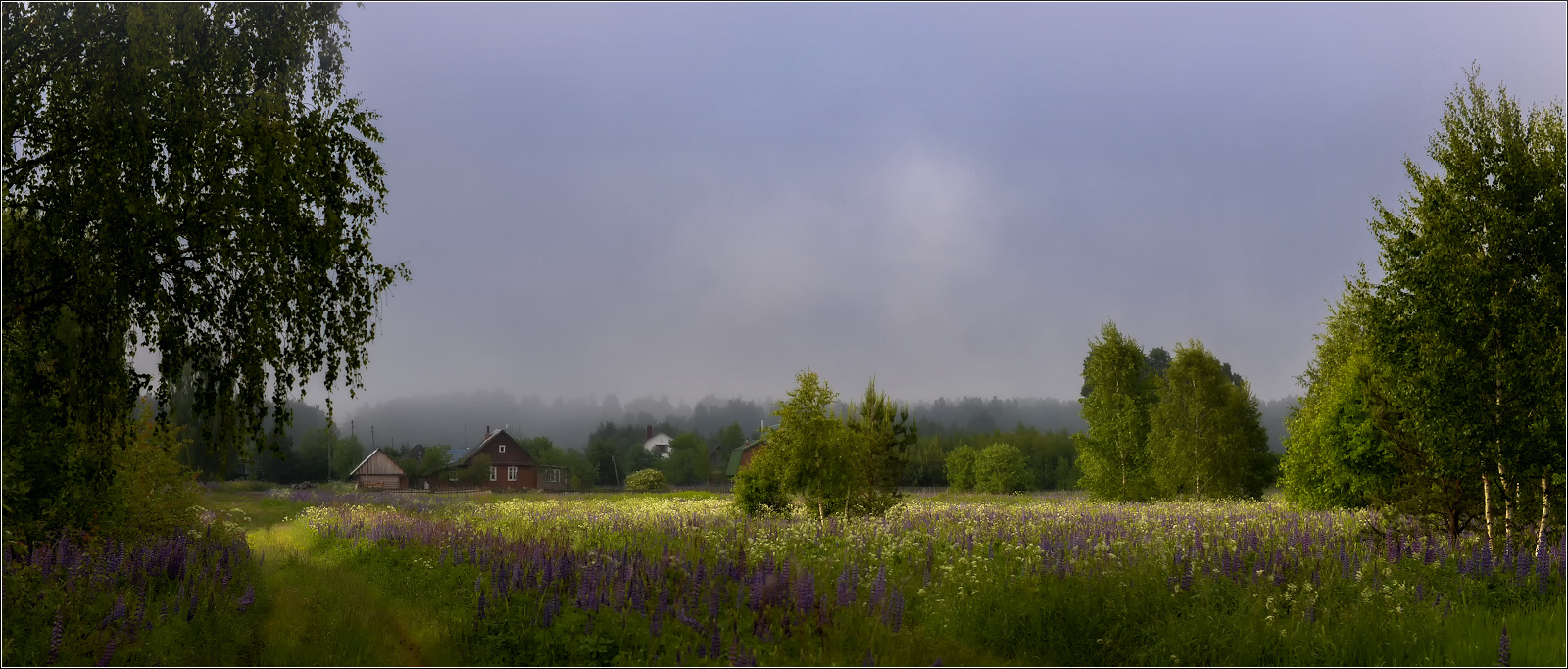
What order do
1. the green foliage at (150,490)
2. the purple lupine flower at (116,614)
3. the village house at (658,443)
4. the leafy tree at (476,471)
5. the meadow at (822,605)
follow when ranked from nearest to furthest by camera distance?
the meadow at (822,605) → the purple lupine flower at (116,614) → the green foliage at (150,490) → the leafy tree at (476,471) → the village house at (658,443)

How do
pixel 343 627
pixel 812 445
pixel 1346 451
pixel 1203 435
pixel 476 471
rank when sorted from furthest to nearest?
pixel 476 471
pixel 1203 435
pixel 812 445
pixel 1346 451
pixel 343 627

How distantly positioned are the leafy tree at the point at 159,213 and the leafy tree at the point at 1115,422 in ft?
137

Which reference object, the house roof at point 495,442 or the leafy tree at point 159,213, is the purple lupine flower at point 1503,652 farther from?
the house roof at point 495,442

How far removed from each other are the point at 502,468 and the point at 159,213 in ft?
259

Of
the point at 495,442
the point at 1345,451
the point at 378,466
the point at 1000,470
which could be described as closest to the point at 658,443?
the point at 495,442

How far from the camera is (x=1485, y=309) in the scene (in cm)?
1361

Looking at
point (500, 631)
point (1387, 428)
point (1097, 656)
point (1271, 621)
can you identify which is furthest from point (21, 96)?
point (1387, 428)

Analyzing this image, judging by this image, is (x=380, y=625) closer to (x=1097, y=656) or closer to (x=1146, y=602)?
(x=1097, y=656)

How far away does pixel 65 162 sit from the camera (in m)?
9.92

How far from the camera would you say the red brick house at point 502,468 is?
272ft

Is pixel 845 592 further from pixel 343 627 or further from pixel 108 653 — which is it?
pixel 108 653

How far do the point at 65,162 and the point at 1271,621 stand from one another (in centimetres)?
1446

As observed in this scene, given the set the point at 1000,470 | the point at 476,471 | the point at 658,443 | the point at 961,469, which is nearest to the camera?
the point at 1000,470

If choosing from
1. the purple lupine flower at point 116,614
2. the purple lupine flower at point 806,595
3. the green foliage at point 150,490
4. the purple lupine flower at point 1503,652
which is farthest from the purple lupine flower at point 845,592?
the green foliage at point 150,490
